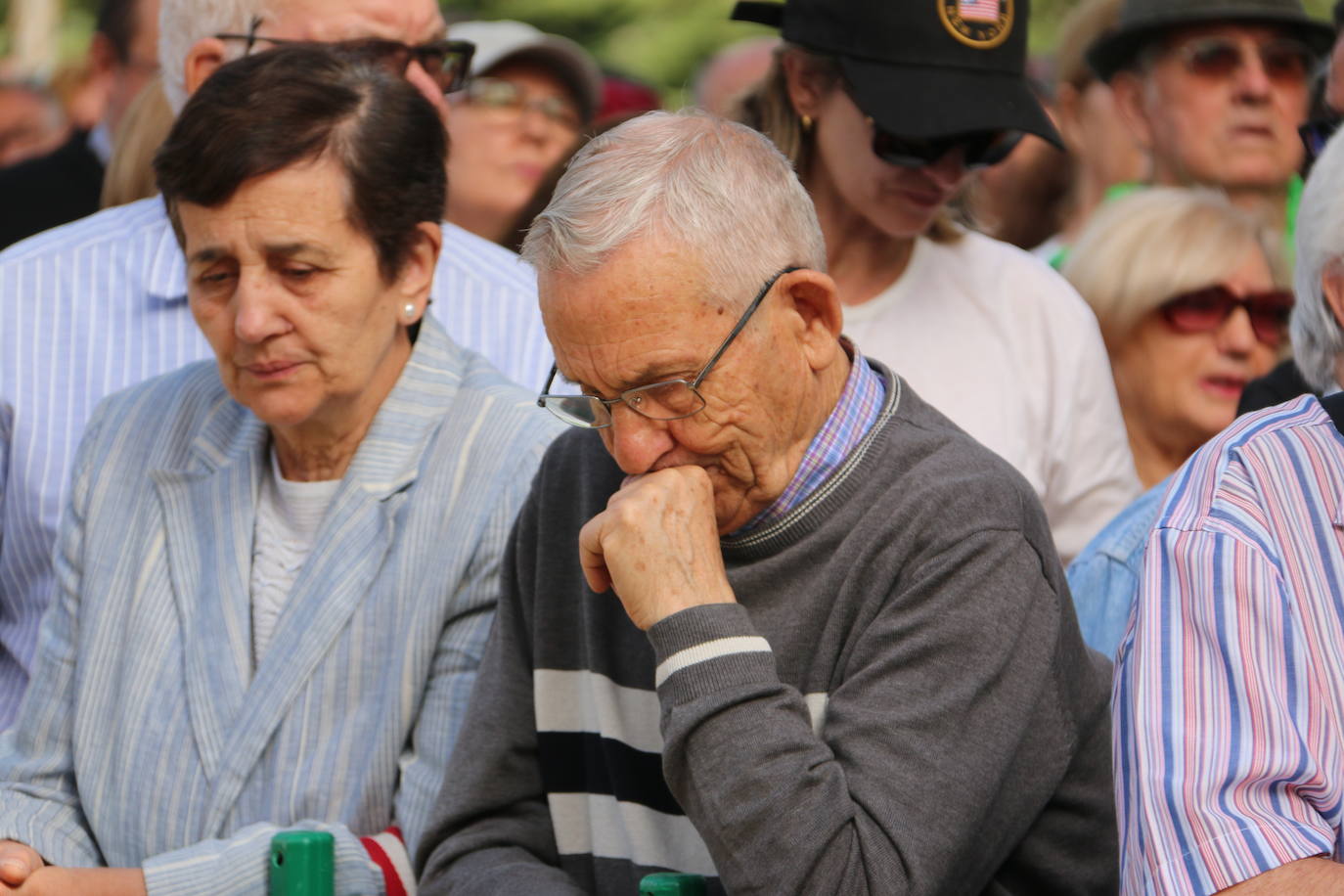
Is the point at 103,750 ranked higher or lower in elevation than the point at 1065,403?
lower

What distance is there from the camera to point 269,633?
313cm

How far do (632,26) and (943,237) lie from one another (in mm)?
10741

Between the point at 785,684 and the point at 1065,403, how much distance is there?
1796 mm

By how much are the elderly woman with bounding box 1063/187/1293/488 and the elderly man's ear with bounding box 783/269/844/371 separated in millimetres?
2067

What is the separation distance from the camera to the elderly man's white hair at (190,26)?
4.05 metres

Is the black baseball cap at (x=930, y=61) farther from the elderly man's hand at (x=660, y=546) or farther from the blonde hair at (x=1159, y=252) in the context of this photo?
the elderly man's hand at (x=660, y=546)

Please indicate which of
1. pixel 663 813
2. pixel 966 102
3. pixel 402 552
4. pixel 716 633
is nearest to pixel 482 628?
pixel 402 552

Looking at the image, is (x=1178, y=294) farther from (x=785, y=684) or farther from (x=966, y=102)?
(x=785, y=684)

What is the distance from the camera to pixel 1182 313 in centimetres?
446

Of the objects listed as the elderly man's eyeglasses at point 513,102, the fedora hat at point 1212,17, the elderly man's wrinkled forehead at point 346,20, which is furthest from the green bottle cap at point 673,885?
the elderly man's eyeglasses at point 513,102

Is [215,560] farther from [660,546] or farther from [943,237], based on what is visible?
[943,237]

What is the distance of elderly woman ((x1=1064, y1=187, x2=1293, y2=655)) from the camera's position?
4422 millimetres

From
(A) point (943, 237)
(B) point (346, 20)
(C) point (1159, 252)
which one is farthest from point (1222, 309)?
(B) point (346, 20)

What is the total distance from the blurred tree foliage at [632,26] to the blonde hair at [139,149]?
937 centimetres
